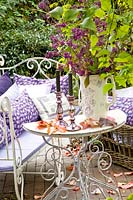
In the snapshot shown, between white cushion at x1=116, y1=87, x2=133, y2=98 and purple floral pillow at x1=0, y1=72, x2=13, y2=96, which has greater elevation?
purple floral pillow at x1=0, y1=72, x2=13, y2=96

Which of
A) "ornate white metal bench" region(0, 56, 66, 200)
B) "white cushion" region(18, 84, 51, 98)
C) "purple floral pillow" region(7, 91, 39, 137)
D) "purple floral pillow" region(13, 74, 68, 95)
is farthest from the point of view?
"purple floral pillow" region(13, 74, 68, 95)

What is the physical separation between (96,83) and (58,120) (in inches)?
12.1

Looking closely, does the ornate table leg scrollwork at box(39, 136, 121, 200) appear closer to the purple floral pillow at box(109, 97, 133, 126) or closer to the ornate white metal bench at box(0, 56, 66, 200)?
the ornate white metal bench at box(0, 56, 66, 200)

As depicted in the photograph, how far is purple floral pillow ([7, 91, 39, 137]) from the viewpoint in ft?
9.97

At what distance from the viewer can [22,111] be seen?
3131mm

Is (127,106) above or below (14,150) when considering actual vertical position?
above

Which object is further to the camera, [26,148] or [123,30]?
[26,148]

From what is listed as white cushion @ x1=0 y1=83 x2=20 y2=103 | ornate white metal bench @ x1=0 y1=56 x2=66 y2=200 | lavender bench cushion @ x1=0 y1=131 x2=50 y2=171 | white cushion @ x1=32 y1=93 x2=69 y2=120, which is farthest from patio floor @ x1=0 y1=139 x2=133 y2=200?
white cushion @ x1=0 y1=83 x2=20 y2=103

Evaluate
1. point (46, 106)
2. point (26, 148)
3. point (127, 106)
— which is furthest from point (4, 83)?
point (127, 106)


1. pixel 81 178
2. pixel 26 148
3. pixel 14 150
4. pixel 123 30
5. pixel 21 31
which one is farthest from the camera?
pixel 21 31

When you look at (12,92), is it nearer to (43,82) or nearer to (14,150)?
(43,82)

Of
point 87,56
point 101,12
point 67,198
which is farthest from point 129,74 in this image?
point 67,198

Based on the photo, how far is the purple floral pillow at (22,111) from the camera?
3039 mm

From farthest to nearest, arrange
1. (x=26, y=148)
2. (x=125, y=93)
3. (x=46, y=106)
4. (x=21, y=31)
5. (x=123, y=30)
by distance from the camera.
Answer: (x=21, y=31) → (x=125, y=93) → (x=46, y=106) → (x=26, y=148) → (x=123, y=30)
